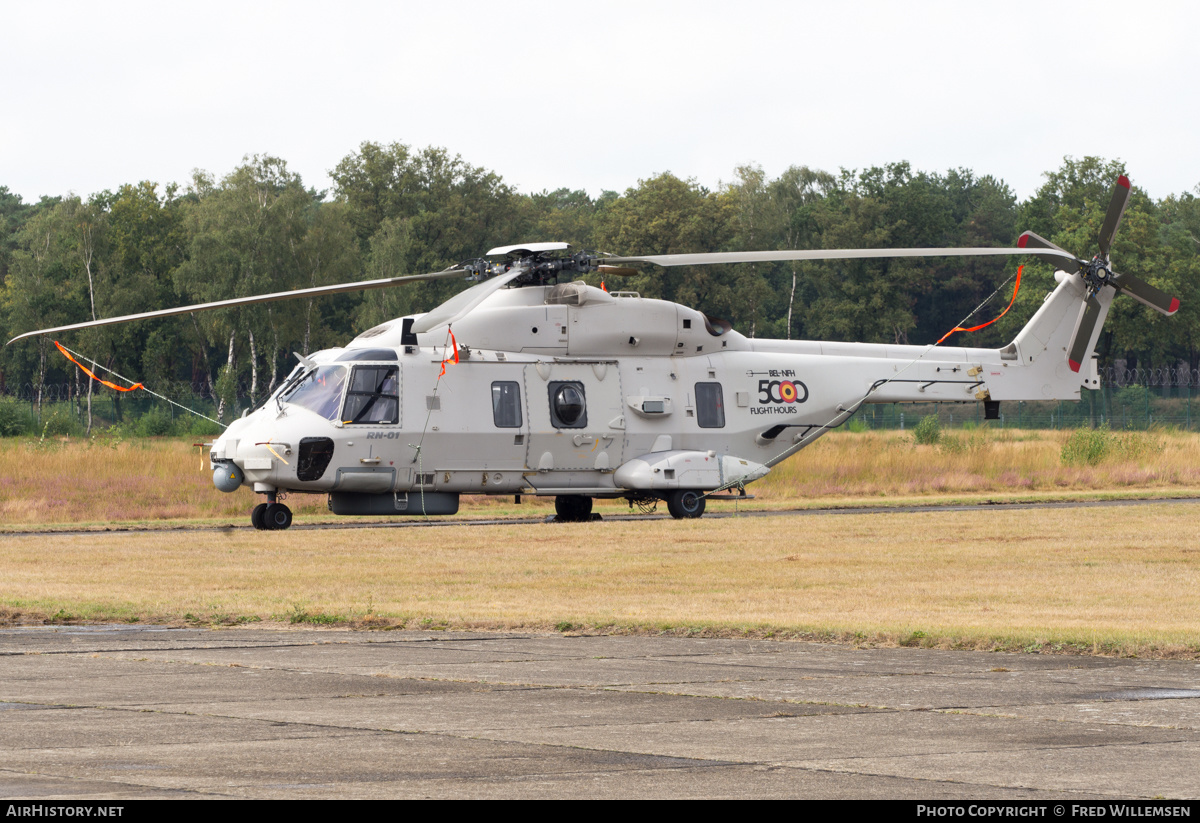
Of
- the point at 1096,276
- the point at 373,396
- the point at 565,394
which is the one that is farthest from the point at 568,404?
the point at 1096,276

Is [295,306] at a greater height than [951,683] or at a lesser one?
greater

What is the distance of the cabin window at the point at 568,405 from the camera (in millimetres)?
27219

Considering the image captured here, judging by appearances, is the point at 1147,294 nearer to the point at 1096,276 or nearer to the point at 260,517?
the point at 1096,276

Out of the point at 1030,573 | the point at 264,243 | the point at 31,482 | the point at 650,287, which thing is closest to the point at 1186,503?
the point at 1030,573

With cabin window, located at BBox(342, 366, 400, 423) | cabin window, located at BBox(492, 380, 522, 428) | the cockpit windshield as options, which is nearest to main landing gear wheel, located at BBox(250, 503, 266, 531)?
the cockpit windshield

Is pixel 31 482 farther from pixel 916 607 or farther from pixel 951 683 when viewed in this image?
→ pixel 951 683

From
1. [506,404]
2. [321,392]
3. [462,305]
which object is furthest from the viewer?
[462,305]

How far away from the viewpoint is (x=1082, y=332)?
1235 inches

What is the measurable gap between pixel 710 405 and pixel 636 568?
27.3ft

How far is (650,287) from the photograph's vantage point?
9644 cm

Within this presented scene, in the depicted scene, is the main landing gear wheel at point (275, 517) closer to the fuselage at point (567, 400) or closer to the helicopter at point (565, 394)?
the helicopter at point (565, 394)

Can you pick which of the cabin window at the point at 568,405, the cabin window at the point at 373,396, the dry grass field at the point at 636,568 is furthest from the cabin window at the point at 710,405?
the cabin window at the point at 373,396

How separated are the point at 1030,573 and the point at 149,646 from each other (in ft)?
37.2

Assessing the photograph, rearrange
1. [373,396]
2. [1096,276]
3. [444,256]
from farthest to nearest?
[444,256], [1096,276], [373,396]
